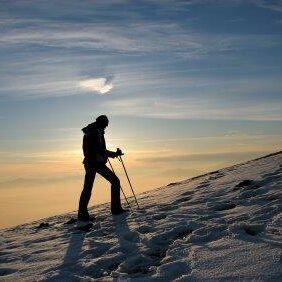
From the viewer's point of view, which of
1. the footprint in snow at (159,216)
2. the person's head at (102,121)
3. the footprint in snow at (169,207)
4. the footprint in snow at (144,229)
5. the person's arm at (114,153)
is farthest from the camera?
the person's arm at (114,153)

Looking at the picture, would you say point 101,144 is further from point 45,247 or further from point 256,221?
point 256,221

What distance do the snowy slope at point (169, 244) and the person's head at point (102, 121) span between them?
2.52 m

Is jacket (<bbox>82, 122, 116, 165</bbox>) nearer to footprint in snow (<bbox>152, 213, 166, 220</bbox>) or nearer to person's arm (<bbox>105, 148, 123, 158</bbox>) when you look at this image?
person's arm (<bbox>105, 148, 123, 158</bbox>)

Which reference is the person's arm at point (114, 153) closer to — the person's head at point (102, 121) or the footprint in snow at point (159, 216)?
the person's head at point (102, 121)

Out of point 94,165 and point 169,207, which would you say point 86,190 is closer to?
point 94,165

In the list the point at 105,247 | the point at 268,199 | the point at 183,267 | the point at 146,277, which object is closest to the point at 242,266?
the point at 183,267

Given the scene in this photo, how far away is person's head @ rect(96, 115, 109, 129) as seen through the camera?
12.9 m

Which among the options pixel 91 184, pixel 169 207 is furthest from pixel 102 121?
pixel 169 207

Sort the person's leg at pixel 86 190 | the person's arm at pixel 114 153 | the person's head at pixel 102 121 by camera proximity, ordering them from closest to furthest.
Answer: the person's leg at pixel 86 190 → the person's head at pixel 102 121 → the person's arm at pixel 114 153

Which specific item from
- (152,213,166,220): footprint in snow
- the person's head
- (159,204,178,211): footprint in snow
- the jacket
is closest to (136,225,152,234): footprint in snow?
(152,213,166,220): footprint in snow

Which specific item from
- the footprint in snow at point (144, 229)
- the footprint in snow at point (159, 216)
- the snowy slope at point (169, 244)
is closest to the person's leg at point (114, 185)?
the snowy slope at point (169, 244)

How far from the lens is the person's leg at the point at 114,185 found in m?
12.9

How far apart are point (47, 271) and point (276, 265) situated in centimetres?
366

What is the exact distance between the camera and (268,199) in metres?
10.5
